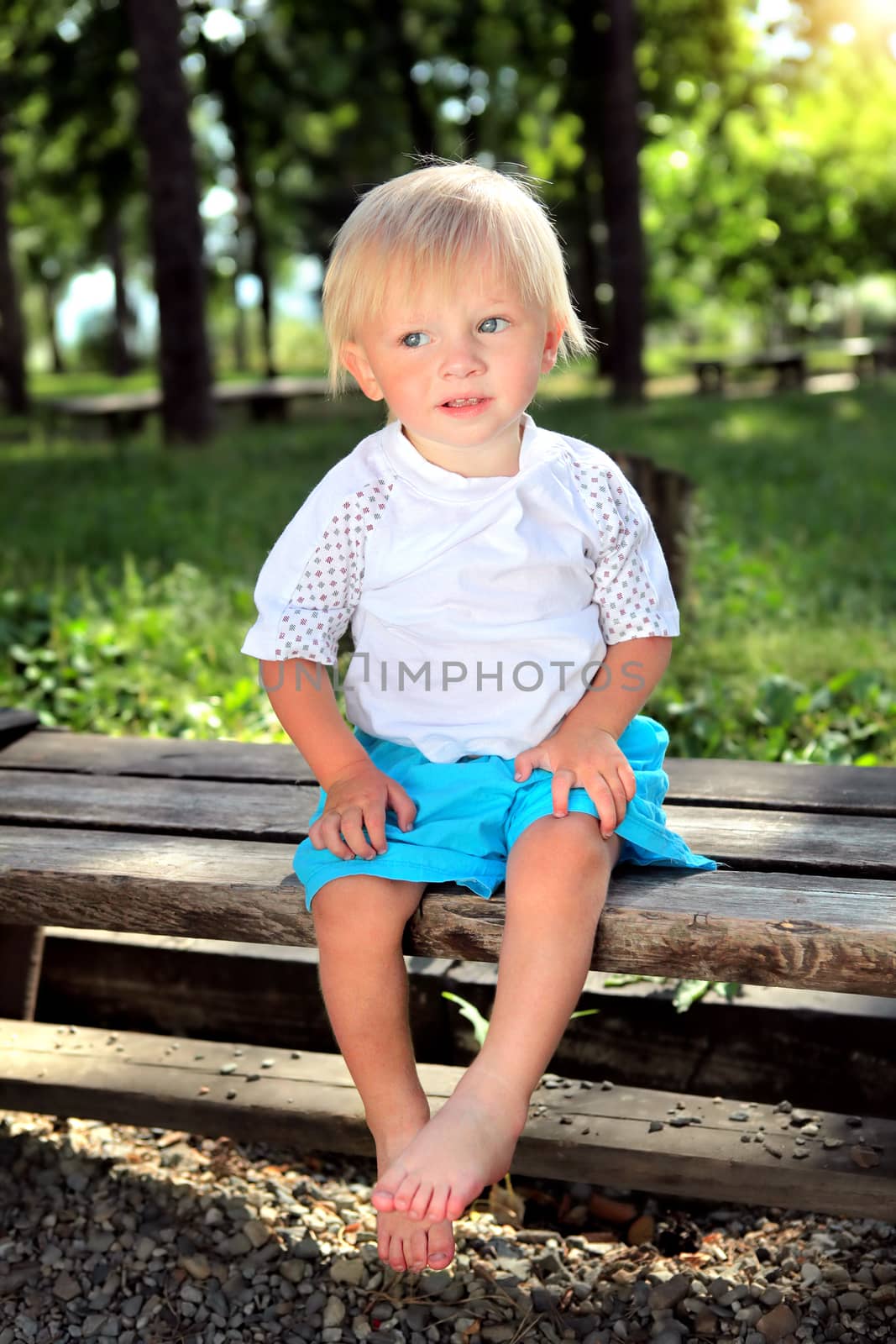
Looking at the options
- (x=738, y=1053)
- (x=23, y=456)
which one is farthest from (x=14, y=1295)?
(x=23, y=456)

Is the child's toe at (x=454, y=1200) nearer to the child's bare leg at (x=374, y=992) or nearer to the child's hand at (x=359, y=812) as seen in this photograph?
the child's bare leg at (x=374, y=992)

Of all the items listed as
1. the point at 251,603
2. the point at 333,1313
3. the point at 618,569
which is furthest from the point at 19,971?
the point at 251,603

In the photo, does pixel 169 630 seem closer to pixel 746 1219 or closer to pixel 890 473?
pixel 746 1219

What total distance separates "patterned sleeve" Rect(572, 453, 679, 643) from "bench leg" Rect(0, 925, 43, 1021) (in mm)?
1484

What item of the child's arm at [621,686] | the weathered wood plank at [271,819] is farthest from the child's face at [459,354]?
the weathered wood plank at [271,819]

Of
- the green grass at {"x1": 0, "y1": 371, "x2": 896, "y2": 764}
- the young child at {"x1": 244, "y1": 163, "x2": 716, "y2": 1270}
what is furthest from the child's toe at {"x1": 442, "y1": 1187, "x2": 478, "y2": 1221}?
the green grass at {"x1": 0, "y1": 371, "x2": 896, "y2": 764}

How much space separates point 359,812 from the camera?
203 centimetres

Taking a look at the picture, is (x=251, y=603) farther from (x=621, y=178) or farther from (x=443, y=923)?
(x=621, y=178)

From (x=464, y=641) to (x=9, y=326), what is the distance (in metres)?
14.5

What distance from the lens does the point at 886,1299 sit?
216cm

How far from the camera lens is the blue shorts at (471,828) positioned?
2.00 meters

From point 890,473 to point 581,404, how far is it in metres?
6.29

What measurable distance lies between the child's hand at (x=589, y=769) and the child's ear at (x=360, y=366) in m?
0.64

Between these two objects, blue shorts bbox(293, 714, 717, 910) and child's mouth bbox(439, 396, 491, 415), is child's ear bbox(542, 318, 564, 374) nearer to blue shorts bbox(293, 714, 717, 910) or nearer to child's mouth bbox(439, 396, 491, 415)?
child's mouth bbox(439, 396, 491, 415)
